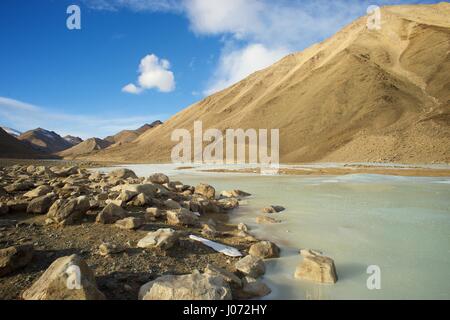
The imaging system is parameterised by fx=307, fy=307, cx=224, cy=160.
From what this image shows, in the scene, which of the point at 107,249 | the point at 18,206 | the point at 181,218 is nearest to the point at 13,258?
the point at 107,249

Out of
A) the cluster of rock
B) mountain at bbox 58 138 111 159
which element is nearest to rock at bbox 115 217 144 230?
the cluster of rock

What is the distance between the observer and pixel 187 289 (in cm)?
349

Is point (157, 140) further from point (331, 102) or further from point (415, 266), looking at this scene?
point (415, 266)

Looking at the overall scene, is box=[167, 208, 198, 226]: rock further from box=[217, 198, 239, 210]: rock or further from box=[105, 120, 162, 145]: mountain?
box=[105, 120, 162, 145]: mountain

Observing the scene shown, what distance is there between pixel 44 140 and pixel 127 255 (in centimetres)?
19014

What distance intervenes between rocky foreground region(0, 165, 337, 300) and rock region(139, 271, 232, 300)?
1cm

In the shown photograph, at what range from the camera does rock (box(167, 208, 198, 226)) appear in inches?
278

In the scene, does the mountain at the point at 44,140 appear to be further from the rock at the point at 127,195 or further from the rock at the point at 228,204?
the rock at the point at 127,195

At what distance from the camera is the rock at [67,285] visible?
3205mm

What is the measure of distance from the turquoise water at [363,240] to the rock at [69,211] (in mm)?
3981

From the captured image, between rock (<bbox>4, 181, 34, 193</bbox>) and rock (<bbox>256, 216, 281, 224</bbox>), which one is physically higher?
rock (<bbox>4, 181, 34, 193</bbox>)

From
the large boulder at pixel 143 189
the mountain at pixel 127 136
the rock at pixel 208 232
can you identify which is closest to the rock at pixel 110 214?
the large boulder at pixel 143 189

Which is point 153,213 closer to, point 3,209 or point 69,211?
point 69,211
